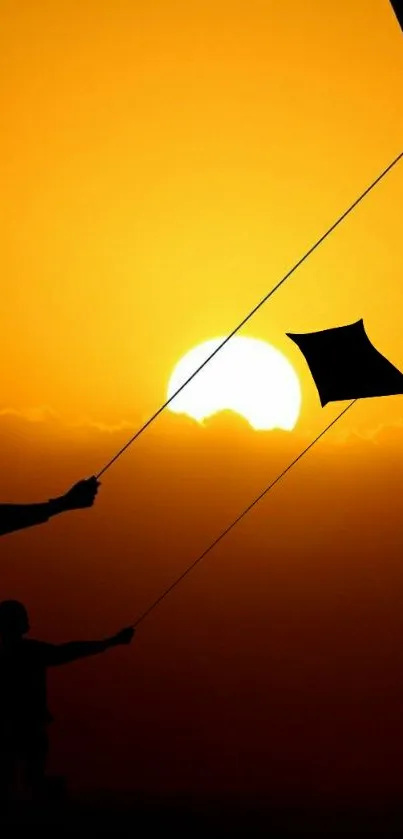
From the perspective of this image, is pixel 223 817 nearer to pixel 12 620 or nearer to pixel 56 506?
pixel 12 620

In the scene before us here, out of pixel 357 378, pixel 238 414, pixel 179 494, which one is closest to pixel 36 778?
pixel 357 378

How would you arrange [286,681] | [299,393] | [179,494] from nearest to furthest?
1. [299,393]
2. [286,681]
3. [179,494]

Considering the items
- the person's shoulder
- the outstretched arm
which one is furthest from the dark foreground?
the person's shoulder

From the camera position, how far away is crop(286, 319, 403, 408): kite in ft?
19.5

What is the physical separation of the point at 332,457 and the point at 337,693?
4.85m

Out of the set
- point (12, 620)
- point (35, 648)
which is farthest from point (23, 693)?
point (12, 620)

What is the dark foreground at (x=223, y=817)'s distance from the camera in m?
10.6

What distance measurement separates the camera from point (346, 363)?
598cm

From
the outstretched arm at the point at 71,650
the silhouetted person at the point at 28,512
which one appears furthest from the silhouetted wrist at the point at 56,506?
the outstretched arm at the point at 71,650

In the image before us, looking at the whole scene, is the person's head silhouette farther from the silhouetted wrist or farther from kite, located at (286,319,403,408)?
kite, located at (286,319,403,408)

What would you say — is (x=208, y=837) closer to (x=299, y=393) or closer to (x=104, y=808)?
(x=104, y=808)

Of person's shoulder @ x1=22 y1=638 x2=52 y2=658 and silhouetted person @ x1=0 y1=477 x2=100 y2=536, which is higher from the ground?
silhouetted person @ x1=0 y1=477 x2=100 y2=536

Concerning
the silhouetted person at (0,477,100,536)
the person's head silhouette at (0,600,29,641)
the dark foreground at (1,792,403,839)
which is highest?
the silhouetted person at (0,477,100,536)

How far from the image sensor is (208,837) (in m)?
11.1
